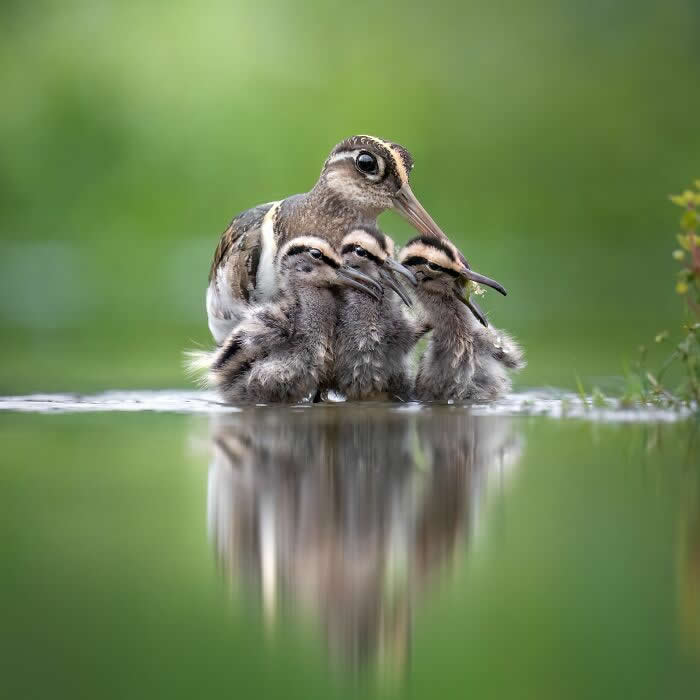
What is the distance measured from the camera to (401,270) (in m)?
6.13

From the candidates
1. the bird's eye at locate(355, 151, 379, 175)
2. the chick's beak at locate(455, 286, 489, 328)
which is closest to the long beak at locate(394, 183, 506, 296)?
the bird's eye at locate(355, 151, 379, 175)

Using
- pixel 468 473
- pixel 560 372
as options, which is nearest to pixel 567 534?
pixel 468 473

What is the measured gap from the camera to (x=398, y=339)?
6191mm

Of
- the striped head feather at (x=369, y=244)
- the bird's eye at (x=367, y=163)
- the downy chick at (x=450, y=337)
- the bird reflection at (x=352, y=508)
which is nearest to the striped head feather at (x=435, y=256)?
the downy chick at (x=450, y=337)

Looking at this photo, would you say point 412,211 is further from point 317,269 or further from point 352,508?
point 352,508

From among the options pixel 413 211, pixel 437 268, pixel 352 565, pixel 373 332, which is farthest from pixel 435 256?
pixel 352 565

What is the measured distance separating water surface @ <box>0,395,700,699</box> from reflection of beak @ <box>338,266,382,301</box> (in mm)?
1286

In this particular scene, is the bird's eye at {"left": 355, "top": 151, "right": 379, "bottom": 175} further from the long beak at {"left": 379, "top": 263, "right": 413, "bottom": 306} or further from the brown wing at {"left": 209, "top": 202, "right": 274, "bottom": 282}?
the long beak at {"left": 379, "top": 263, "right": 413, "bottom": 306}

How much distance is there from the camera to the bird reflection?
2676mm

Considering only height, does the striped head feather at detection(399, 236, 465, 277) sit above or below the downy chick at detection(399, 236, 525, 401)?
Result: above

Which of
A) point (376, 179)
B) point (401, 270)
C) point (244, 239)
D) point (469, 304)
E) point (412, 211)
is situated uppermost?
point (376, 179)

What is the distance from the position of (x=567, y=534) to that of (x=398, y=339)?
2.82 m

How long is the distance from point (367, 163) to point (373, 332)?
103 centimetres

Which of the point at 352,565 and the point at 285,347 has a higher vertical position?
the point at 285,347
